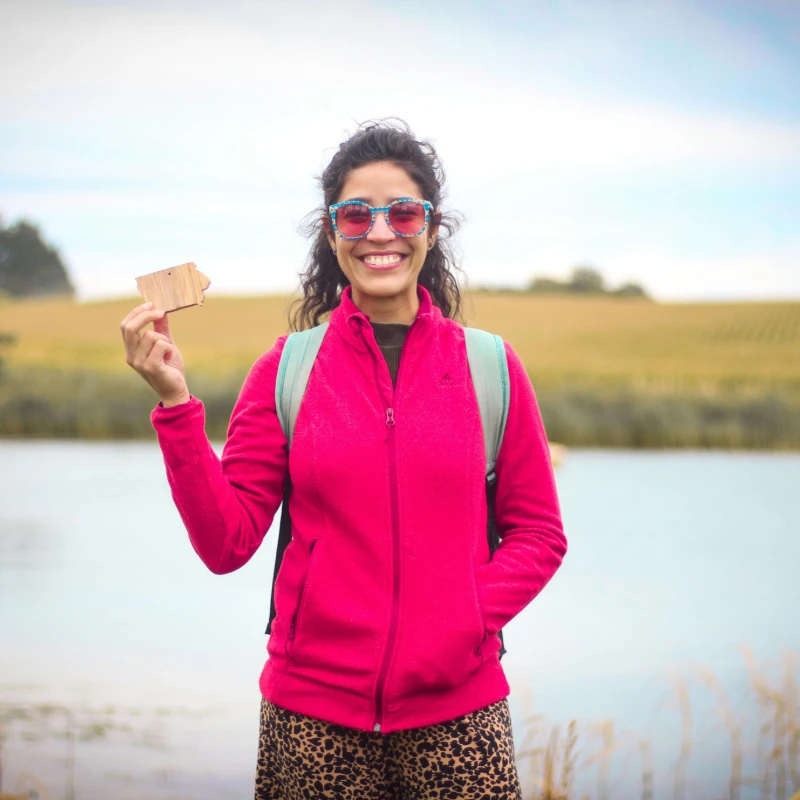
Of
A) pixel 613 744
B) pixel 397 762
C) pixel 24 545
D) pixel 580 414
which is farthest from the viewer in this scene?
pixel 580 414

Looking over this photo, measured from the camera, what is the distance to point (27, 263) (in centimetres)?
3180

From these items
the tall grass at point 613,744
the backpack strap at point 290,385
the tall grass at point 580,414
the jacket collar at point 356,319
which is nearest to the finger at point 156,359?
the backpack strap at point 290,385

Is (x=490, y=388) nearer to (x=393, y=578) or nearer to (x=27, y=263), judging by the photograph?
(x=393, y=578)

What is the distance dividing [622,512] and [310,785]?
575 inches

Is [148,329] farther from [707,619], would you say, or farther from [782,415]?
[782,415]

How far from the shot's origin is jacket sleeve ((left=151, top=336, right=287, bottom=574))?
1.95 m

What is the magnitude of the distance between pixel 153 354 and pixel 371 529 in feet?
1.79

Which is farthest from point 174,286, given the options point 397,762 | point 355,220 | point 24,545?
point 24,545

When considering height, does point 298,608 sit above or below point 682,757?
above

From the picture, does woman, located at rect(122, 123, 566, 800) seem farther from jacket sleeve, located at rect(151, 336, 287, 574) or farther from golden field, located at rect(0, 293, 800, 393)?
golden field, located at rect(0, 293, 800, 393)

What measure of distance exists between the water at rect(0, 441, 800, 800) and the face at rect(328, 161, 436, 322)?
296cm

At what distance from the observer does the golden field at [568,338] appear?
24.2 metres

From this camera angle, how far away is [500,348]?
2.16 meters

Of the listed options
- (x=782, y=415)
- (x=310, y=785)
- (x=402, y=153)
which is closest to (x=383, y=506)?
(x=310, y=785)
